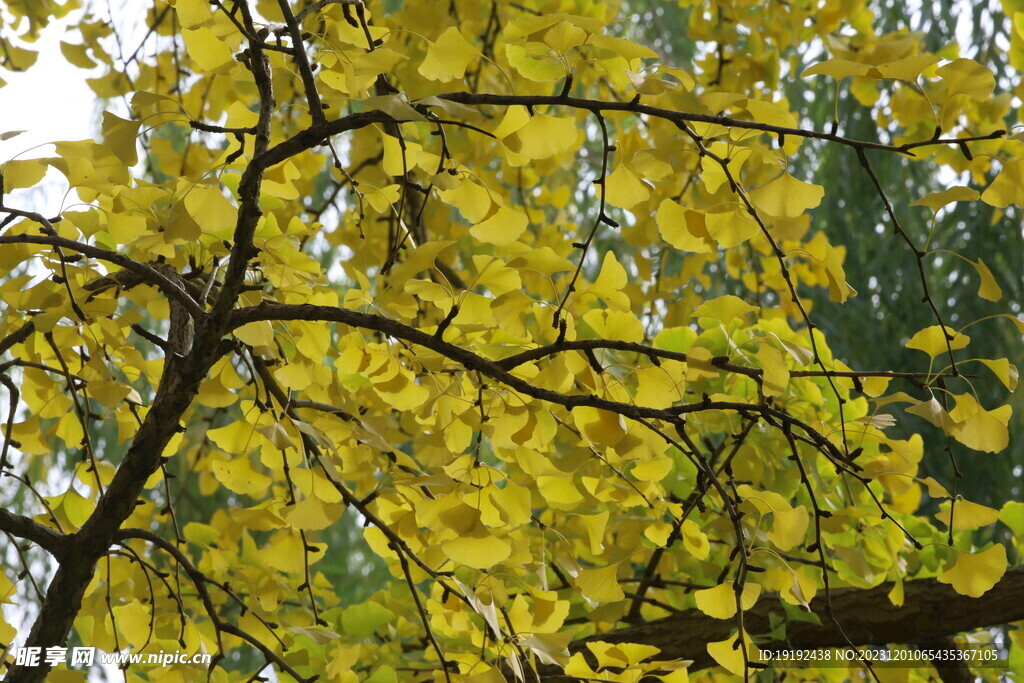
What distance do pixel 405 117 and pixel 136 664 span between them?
1.81 feet

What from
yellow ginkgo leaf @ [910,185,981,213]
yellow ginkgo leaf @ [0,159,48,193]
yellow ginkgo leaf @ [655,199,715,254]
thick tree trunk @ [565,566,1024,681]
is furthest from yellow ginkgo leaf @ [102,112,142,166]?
thick tree trunk @ [565,566,1024,681]

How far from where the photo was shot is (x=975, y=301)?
2154mm

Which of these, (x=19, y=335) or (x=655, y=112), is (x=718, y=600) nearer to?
(x=655, y=112)

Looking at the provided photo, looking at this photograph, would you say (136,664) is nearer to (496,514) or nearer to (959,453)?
(496,514)

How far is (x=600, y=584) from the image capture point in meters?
0.73

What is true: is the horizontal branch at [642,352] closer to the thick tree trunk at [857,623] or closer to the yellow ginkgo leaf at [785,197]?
the yellow ginkgo leaf at [785,197]

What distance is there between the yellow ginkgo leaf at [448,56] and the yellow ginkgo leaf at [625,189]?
0.12 meters

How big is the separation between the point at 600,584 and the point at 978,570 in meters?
0.28

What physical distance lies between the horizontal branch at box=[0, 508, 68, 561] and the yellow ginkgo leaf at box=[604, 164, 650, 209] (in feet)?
1.69

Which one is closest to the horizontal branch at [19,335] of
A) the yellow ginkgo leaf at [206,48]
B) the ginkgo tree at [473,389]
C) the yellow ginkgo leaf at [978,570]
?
the ginkgo tree at [473,389]

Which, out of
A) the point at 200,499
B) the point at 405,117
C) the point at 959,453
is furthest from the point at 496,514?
the point at 959,453

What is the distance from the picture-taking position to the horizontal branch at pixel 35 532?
683 millimetres

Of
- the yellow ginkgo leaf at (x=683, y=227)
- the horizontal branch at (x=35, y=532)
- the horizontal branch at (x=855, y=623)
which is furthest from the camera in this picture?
the horizontal branch at (x=855, y=623)

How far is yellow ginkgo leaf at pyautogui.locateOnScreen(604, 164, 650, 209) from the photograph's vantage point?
1.86 feet
